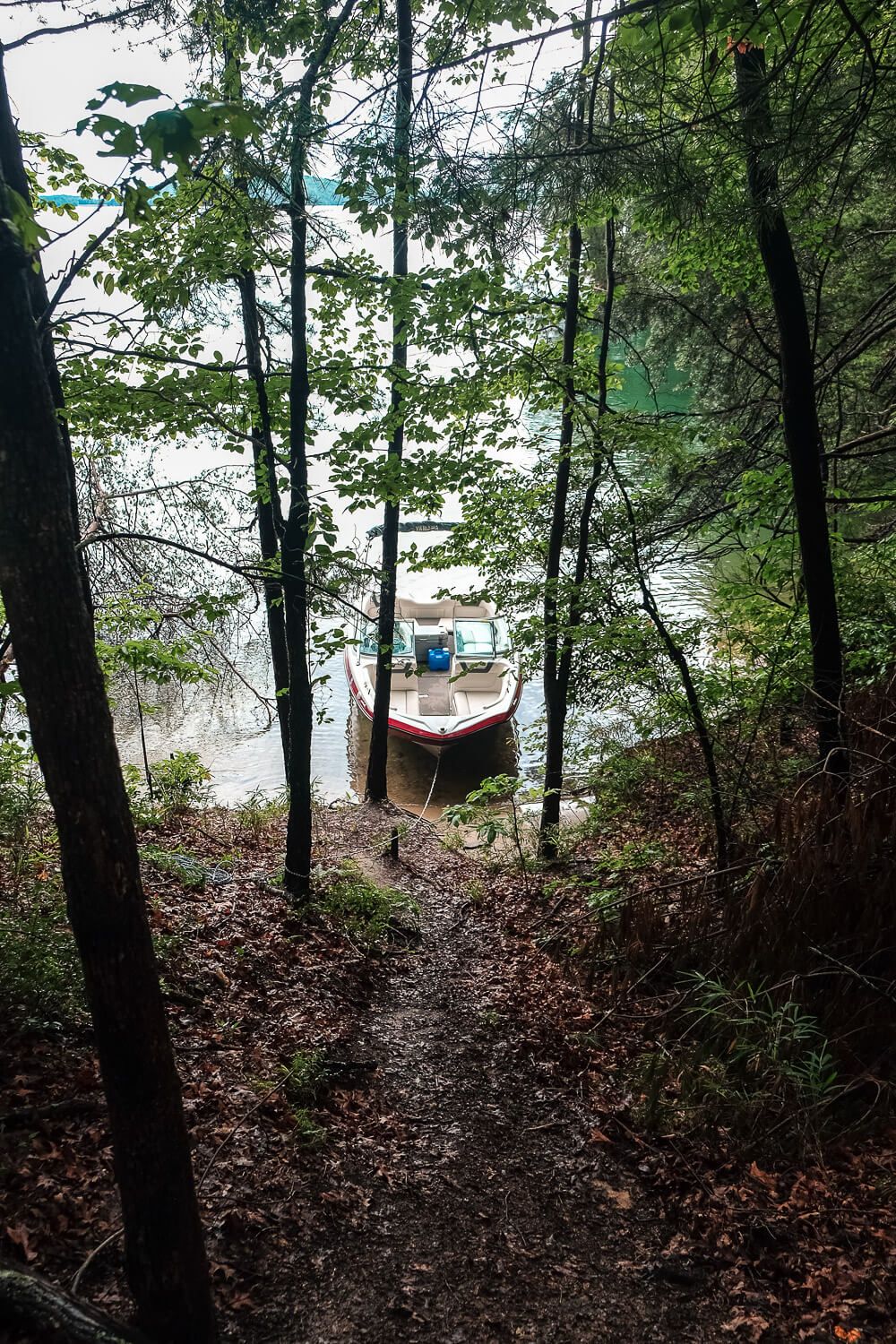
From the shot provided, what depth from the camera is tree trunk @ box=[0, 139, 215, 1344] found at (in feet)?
6.45

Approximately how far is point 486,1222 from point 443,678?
1412 centimetres

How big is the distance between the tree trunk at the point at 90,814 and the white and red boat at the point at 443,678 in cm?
1210

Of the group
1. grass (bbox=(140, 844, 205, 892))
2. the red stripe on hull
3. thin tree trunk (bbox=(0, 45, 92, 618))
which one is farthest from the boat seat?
thin tree trunk (bbox=(0, 45, 92, 618))

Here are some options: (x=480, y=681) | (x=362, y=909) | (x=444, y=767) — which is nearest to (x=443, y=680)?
(x=480, y=681)

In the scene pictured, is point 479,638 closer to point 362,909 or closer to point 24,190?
point 362,909

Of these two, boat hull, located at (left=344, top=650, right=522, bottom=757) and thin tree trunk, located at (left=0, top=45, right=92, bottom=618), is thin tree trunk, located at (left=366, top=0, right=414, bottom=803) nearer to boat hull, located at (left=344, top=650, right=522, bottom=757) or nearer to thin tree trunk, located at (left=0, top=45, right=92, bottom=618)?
thin tree trunk, located at (left=0, top=45, right=92, bottom=618)

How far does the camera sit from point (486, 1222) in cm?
344

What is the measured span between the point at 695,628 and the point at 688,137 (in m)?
3.73

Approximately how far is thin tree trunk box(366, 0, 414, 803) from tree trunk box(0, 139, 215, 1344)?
255 cm

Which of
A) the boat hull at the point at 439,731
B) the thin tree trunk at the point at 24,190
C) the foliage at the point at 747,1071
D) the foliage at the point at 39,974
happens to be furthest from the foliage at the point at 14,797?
the boat hull at the point at 439,731

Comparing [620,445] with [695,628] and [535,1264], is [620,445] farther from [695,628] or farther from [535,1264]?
[535,1264]

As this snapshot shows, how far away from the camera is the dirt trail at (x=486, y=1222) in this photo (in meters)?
2.88

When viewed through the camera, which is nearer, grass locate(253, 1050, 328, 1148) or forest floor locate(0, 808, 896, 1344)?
forest floor locate(0, 808, 896, 1344)

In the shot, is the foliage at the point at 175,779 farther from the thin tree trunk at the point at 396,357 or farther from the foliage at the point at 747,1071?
the foliage at the point at 747,1071
